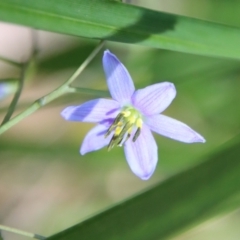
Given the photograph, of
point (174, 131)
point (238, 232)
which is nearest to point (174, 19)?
point (174, 131)

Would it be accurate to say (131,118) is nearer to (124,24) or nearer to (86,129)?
(124,24)

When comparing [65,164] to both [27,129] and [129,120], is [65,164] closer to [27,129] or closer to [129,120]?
[27,129]

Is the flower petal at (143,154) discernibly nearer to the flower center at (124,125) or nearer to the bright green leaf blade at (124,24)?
the flower center at (124,125)

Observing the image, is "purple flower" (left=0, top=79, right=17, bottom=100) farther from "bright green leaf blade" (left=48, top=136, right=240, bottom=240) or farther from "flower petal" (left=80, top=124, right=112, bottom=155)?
"bright green leaf blade" (left=48, top=136, right=240, bottom=240)

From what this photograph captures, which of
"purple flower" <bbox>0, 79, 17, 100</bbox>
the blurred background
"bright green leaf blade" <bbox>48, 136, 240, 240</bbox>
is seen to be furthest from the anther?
the blurred background

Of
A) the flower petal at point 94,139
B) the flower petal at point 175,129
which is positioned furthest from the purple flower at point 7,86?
the flower petal at point 175,129

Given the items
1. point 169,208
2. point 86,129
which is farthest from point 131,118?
point 86,129
